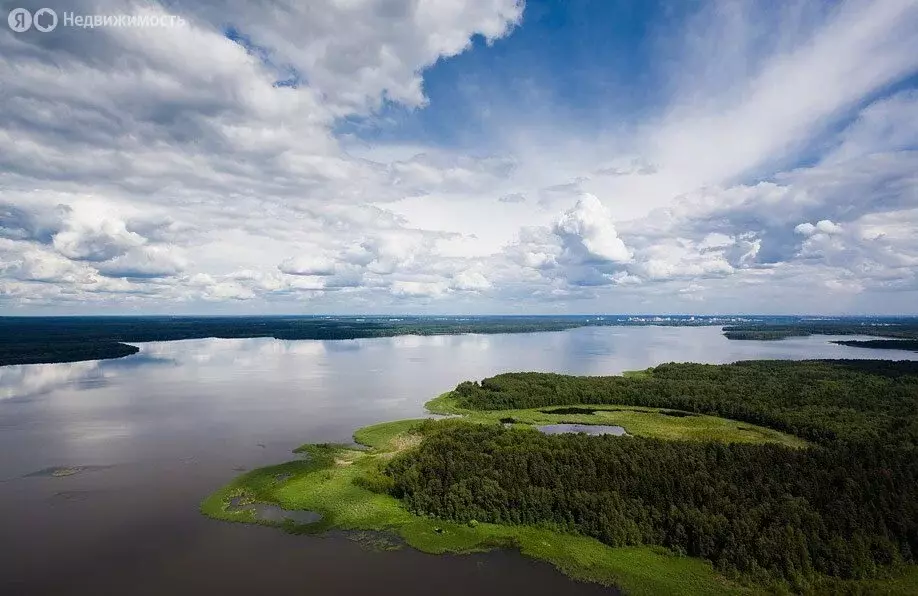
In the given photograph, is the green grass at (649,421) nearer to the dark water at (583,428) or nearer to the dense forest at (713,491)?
the dark water at (583,428)

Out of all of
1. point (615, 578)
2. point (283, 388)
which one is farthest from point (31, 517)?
point (283, 388)

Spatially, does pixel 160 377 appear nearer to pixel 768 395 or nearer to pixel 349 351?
pixel 349 351

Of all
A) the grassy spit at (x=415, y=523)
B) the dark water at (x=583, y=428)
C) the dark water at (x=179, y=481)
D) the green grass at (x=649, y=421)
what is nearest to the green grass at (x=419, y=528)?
the grassy spit at (x=415, y=523)

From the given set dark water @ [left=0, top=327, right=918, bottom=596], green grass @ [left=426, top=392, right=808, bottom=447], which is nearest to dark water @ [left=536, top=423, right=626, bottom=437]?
green grass @ [left=426, top=392, right=808, bottom=447]

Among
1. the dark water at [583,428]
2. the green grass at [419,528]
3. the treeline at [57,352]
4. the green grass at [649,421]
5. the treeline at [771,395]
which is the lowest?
the green grass at [419,528]

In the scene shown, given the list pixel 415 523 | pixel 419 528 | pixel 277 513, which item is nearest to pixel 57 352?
pixel 277 513

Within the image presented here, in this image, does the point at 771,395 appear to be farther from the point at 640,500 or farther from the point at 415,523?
the point at 415,523
